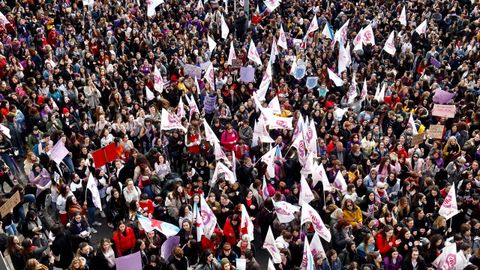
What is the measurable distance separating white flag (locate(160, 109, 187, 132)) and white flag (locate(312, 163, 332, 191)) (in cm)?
305

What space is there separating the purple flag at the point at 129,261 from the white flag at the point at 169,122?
13.3ft

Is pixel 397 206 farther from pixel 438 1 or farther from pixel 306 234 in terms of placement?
pixel 438 1

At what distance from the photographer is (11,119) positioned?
1298cm

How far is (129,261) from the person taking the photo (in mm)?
9125

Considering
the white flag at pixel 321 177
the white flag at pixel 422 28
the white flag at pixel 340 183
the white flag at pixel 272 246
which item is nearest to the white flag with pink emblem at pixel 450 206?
the white flag at pixel 340 183

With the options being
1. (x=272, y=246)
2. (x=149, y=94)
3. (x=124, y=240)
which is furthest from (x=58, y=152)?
(x=272, y=246)

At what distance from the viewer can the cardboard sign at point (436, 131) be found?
1330 centimetres

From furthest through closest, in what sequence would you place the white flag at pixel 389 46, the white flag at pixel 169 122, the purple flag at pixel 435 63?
1. the white flag at pixel 389 46
2. the purple flag at pixel 435 63
3. the white flag at pixel 169 122

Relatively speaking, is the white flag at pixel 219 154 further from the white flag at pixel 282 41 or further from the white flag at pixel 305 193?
the white flag at pixel 282 41

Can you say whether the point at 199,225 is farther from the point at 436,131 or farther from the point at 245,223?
the point at 436,131

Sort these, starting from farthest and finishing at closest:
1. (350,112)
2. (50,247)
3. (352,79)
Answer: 1. (352,79)
2. (350,112)
3. (50,247)

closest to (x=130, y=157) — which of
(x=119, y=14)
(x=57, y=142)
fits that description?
(x=57, y=142)

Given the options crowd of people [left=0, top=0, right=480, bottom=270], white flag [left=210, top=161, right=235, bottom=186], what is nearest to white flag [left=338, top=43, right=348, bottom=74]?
crowd of people [left=0, top=0, right=480, bottom=270]

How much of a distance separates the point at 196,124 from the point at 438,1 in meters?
12.3
